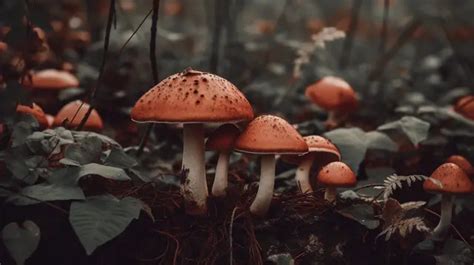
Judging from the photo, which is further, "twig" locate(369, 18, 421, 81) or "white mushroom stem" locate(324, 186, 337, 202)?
"twig" locate(369, 18, 421, 81)

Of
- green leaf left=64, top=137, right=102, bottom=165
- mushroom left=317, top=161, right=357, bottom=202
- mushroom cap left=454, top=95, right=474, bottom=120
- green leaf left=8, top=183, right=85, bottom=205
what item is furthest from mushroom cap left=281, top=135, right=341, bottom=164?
mushroom cap left=454, top=95, right=474, bottom=120

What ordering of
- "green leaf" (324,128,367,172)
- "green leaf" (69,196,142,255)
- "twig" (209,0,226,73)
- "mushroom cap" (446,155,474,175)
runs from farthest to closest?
"twig" (209,0,226,73) → "green leaf" (324,128,367,172) → "mushroom cap" (446,155,474,175) → "green leaf" (69,196,142,255)

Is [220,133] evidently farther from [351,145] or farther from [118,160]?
[351,145]

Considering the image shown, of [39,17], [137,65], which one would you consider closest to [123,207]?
[39,17]

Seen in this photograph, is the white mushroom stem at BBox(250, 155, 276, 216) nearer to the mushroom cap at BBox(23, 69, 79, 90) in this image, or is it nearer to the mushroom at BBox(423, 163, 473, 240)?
the mushroom at BBox(423, 163, 473, 240)

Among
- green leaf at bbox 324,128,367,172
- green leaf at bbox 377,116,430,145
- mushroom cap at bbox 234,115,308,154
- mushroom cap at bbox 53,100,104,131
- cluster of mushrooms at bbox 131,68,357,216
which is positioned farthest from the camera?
mushroom cap at bbox 53,100,104,131
